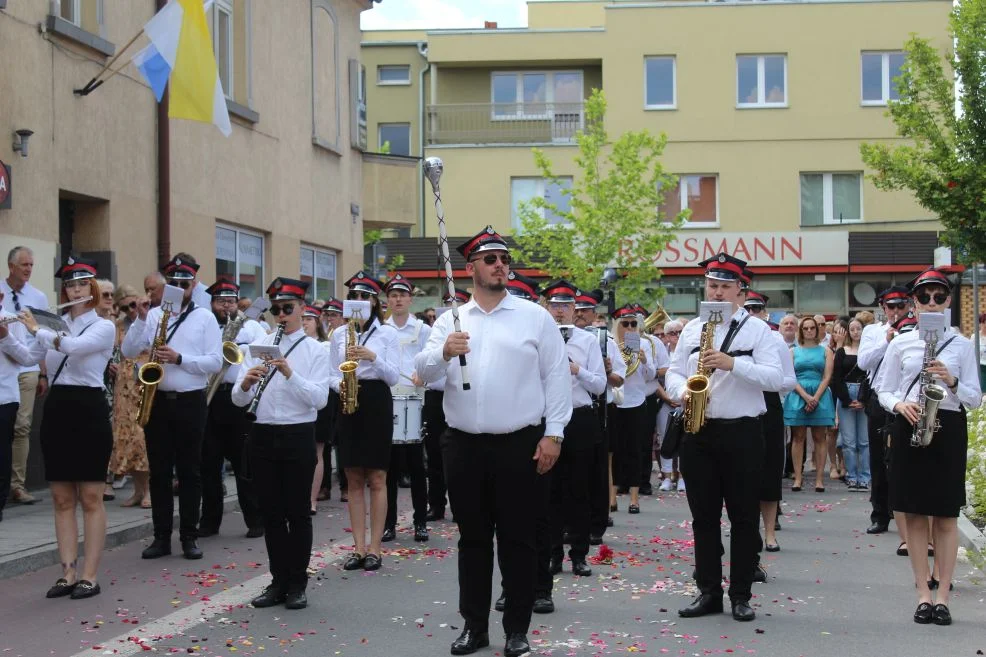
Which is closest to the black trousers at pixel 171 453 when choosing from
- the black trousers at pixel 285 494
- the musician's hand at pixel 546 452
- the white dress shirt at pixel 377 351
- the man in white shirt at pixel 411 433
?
the white dress shirt at pixel 377 351

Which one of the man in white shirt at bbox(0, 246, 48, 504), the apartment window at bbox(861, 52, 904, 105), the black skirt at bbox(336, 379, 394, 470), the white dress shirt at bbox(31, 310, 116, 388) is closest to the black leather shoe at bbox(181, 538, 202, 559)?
the black skirt at bbox(336, 379, 394, 470)

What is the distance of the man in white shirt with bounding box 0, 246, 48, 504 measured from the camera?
39.2ft

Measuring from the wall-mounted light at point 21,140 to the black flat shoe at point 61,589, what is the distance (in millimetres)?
6551

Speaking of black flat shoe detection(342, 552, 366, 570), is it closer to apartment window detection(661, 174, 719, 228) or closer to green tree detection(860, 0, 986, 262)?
green tree detection(860, 0, 986, 262)

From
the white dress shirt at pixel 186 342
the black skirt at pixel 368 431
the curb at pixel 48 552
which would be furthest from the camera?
the white dress shirt at pixel 186 342

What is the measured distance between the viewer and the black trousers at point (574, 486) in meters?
9.81

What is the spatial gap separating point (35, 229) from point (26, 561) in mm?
5437

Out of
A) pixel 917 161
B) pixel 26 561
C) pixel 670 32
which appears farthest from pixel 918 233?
pixel 26 561

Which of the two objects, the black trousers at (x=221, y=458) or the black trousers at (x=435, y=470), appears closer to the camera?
the black trousers at (x=221, y=458)

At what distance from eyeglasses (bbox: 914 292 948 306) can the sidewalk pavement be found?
6559 mm

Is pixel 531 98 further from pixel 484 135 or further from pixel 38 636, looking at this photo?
pixel 38 636

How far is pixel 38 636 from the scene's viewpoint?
765 cm

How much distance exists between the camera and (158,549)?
414 inches

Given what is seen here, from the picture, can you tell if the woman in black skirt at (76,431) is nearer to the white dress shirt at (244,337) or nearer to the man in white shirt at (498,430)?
the man in white shirt at (498,430)
